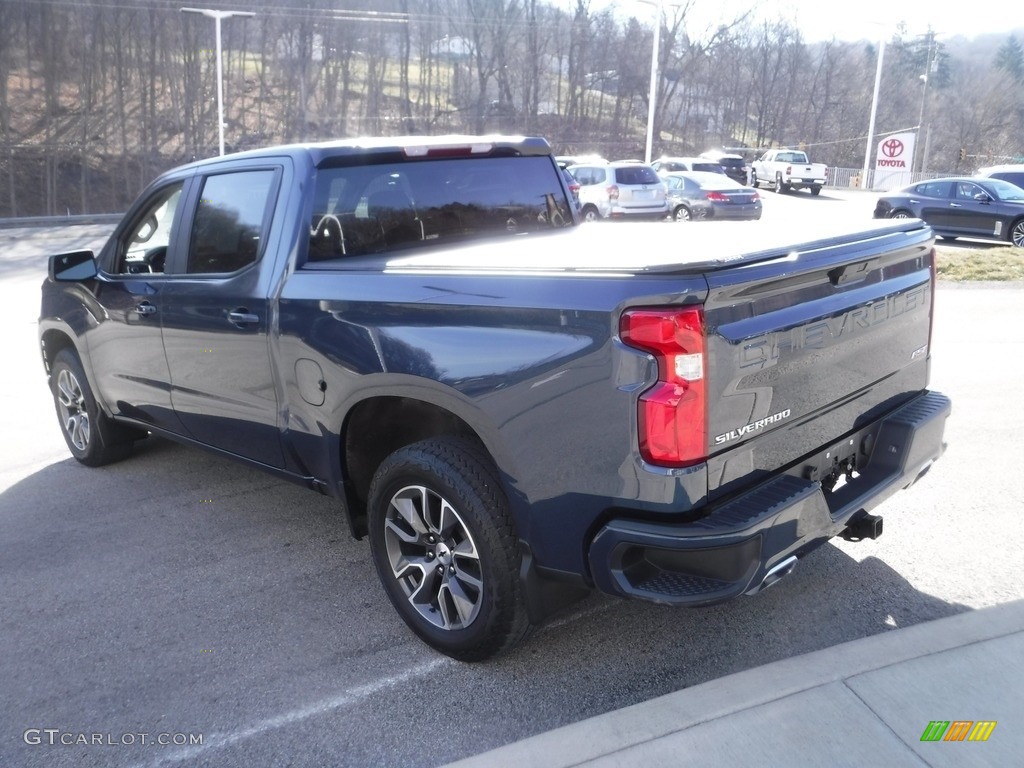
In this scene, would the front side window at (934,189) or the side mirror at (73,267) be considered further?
the front side window at (934,189)

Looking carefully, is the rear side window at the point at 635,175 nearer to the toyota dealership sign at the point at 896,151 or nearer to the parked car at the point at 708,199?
the parked car at the point at 708,199

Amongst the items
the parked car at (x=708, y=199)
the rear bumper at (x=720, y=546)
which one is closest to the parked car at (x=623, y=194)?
the parked car at (x=708, y=199)

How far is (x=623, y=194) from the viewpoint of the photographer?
23.4m

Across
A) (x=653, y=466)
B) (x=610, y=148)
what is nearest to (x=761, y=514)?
(x=653, y=466)

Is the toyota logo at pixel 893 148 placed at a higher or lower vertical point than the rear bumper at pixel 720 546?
higher

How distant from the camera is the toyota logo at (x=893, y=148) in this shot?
36.7 meters

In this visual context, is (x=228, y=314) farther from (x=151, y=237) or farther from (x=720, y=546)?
(x=720, y=546)

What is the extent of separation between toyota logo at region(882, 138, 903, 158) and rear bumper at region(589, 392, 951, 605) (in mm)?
37627

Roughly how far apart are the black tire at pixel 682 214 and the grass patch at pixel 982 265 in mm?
9311

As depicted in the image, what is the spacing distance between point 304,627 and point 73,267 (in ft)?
9.26

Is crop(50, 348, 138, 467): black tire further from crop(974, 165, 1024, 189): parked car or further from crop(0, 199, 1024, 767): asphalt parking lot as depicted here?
crop(974, 165, 1024, 189): parked car

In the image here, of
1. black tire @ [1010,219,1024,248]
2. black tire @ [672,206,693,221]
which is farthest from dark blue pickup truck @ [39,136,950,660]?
black tire @ [672,206,693,221]

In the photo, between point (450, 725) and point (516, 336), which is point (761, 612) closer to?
point (450, 725)

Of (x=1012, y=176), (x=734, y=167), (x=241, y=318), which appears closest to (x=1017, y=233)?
(x=1012, y=176)
